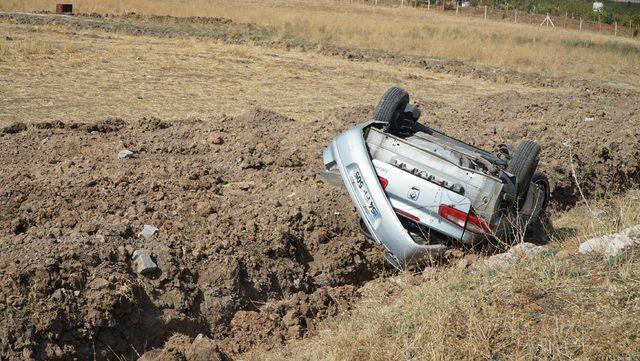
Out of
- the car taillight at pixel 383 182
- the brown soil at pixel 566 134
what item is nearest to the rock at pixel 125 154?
the car taillight at pixel 383 182

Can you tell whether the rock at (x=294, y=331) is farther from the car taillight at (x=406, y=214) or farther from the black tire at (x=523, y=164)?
the black tire at (x=523, y=164)

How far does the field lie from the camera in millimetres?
5426

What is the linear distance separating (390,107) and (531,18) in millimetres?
59546

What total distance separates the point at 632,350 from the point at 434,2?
7216 centimetres

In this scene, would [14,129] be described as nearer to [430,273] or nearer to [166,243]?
[166,243]

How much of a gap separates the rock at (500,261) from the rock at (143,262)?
9.48 feet

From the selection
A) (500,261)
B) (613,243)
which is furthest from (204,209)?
(613,243)

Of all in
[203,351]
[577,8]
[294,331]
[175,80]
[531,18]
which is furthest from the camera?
[577,8]

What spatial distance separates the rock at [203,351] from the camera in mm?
5738

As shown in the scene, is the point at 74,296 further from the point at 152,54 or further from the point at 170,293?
the point at 152,54

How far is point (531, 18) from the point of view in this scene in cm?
6444

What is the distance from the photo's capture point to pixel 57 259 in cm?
608

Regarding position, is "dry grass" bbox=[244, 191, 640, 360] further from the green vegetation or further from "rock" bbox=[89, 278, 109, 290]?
the green vegetation

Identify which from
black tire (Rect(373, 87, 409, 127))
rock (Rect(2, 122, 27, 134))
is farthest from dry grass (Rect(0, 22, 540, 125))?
black tire (Rect(373, 87, 409, 127))
